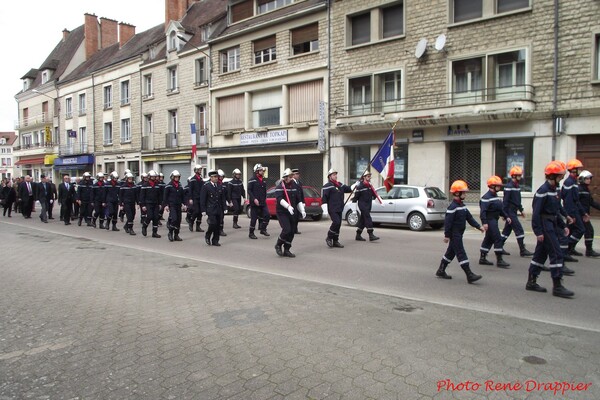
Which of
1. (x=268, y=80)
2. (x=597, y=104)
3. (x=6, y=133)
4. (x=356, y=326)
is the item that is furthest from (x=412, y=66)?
(x=6, y=133)

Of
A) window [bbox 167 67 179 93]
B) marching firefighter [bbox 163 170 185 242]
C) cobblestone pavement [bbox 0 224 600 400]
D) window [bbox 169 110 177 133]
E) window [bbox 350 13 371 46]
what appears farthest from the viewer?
window [bbox 169 110 177 133]

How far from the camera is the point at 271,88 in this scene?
2617 cm

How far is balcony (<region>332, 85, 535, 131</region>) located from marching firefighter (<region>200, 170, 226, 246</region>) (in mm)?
10745

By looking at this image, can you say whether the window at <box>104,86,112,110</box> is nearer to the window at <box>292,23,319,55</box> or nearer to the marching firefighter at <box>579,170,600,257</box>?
the window at <box>292,23,319,55</box>

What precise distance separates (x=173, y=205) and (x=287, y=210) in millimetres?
4266

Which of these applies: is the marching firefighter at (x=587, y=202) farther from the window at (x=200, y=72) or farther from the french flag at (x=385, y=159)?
the window at (x=200, y=72)

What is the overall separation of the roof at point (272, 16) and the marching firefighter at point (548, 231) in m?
19.2

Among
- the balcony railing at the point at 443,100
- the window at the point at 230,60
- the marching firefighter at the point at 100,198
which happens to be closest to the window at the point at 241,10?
the window at the point at 230,60

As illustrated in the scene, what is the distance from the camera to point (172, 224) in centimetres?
1229

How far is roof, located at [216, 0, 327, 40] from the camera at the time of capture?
23.9 m

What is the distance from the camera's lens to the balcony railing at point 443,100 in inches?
685

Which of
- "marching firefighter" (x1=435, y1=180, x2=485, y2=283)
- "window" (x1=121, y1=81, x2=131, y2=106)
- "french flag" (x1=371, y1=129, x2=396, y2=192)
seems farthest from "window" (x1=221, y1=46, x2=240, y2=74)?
"marching firefighter" (x1=435, y1=180, x2=485, y2=283)

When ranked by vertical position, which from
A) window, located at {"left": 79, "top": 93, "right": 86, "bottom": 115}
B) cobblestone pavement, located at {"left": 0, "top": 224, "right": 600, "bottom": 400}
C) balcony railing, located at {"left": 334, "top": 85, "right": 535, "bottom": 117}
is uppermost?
window, located at {"left": 79, "top": 93, "right": 86, "bottom": 115}

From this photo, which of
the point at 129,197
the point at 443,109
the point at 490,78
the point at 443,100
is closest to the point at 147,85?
the point at 129,197
